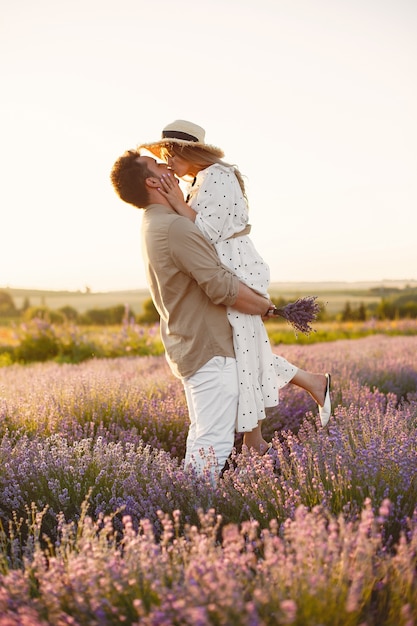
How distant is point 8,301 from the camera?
18.3m

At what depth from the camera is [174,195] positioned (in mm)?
3377

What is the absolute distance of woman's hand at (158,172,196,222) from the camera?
3371 mm

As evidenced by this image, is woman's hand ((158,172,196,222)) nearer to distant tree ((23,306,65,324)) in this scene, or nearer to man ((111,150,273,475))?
man ((111,150,273,475))

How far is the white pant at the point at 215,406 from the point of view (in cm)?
342

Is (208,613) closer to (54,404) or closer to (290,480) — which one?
(290,480)

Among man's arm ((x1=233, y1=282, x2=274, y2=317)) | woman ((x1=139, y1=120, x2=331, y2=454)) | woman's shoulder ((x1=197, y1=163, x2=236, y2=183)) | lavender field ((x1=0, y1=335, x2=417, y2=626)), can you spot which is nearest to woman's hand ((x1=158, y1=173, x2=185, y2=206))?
woman ((x1=139, y1=120, x2=331, y2=454))

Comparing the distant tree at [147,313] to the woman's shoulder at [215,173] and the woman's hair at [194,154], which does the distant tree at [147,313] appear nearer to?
the woman's hair at [194,154]

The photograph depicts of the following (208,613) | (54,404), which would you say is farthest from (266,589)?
(54,404)

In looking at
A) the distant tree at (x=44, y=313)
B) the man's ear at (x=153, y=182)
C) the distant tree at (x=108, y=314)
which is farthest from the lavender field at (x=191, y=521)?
the distant tree at (x=108, y=314)

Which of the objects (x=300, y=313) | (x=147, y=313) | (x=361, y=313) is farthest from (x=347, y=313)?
(x=300, y=313)

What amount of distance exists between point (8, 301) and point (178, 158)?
15.7 m

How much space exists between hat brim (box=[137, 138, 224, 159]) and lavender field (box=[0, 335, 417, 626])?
1492 millimetres

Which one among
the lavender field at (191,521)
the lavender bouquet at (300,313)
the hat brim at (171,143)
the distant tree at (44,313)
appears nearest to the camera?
the lavender field at (191,521)

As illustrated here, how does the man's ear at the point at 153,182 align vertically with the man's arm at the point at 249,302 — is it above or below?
above
